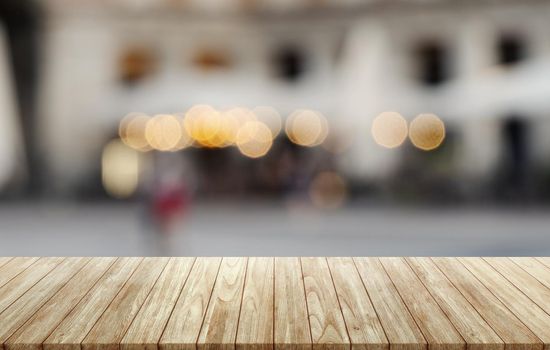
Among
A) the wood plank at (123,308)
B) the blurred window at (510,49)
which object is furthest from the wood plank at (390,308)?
the blurred window at (510,49)

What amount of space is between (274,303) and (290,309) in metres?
0.08

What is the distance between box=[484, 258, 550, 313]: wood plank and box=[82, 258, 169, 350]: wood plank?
1336 millimetres

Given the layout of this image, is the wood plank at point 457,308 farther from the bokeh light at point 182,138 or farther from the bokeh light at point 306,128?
the bokeh light at point 306,128

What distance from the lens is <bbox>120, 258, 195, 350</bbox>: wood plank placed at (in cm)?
165

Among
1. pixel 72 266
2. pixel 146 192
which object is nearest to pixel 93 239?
pixel 146 192

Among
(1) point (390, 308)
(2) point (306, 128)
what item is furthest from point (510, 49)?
(1) point (390, 308)

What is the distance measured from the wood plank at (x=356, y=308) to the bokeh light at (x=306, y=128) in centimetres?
384

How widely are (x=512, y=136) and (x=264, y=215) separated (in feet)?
10.7

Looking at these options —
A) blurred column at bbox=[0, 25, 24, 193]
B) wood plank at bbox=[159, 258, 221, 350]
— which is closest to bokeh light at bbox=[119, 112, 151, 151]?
blurred column at bbox=[0, 25, 24, 193]

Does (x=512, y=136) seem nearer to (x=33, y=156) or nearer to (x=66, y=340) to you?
(x=33, y=156)

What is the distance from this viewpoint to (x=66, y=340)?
1654 millimetres

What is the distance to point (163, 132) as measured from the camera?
5902 millimetres

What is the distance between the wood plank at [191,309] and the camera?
5.43ft

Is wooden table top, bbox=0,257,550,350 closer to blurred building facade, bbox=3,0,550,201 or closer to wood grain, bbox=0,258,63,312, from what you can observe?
wood grain, bbox=0,258,63,312
